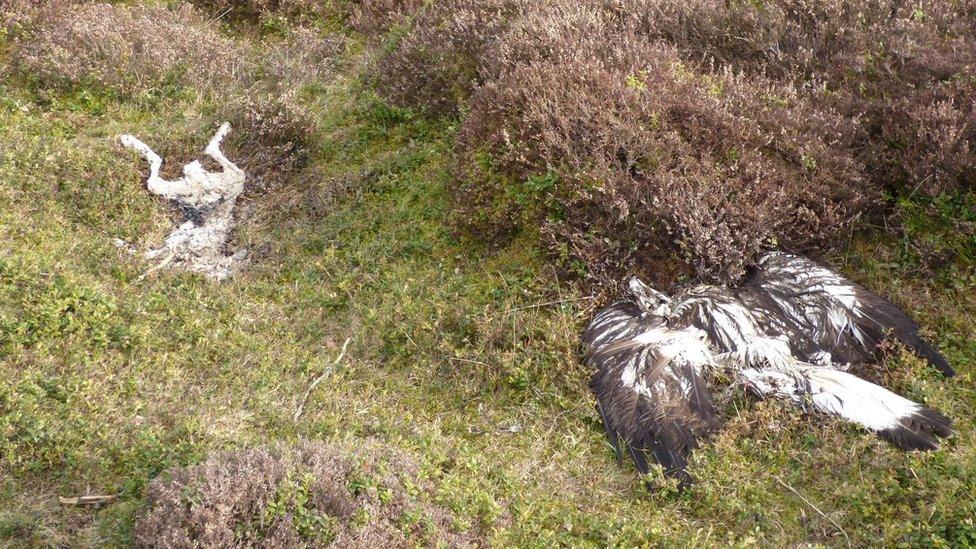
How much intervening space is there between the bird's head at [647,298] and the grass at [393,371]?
1.17ft

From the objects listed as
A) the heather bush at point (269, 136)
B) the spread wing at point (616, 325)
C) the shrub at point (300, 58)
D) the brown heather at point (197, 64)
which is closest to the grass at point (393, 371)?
the spread wing at point (616, 325)

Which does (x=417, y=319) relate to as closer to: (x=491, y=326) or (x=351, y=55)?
(x=491, y=326)

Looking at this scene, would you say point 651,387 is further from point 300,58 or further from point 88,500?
point 300,58

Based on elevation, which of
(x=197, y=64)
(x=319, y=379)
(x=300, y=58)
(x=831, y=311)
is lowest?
(x=319, y=379)

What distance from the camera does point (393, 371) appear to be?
18.3ft

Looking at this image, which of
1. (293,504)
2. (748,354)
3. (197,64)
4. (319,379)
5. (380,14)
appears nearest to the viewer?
(293,504)

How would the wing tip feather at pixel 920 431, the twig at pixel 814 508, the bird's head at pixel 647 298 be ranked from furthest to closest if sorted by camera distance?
1. the bird's head at pixel 647 298
2. the wing tip feather at pixel 920 431
3. the twig at pixel 814 508

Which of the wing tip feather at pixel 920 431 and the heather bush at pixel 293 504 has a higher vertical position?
the wing tip feather at pixel 920 431

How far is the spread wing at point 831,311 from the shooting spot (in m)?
5.25

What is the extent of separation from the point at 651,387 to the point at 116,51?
6.86 meters

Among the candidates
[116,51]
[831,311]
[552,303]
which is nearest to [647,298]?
[552,303]

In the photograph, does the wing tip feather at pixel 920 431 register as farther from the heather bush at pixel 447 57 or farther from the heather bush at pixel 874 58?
the heather bush at pixel 447 57

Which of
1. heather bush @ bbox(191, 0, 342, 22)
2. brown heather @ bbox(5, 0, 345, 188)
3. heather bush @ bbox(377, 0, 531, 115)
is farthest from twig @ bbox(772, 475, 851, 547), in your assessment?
heather bush @ bbox(191, 0, 342, 22)

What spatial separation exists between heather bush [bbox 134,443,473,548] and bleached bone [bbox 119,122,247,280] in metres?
2.74
